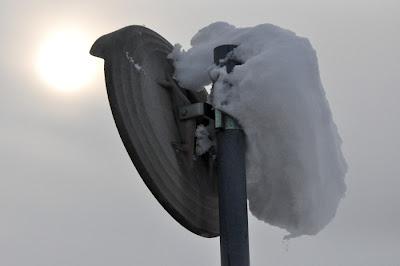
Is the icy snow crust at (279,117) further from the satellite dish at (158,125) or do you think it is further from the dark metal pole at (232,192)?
the satellite dish at (158,125)

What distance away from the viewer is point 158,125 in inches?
109

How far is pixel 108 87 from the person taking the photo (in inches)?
97.5

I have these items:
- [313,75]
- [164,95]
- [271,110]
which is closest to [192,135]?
[164,95]

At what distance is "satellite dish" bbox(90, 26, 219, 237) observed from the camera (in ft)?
8.27

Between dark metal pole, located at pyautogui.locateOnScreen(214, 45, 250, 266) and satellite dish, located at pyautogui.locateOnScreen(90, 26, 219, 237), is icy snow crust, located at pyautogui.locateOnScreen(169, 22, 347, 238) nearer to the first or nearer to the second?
dark metal pole, located at pyautogui.locateOnScreen(214, 45, 250, 266)

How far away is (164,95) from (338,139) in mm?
985

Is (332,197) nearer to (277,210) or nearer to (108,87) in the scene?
(277,210)

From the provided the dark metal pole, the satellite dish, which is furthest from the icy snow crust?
the satellite dish

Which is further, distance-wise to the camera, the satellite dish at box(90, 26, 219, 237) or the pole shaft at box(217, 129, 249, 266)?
the pole shaft at box(217, 129, 249, 266)

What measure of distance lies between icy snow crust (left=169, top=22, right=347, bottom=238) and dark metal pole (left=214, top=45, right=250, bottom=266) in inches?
2.4

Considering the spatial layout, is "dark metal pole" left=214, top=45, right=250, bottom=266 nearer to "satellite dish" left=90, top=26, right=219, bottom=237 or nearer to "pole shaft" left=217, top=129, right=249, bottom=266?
"pole shaft" left=217, top=129, right=249, bottom=266

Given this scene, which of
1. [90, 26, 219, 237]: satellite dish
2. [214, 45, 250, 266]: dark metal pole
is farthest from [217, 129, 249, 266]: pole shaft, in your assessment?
[90, 26, 219, 237]: satellite dish

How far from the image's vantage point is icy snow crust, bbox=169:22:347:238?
2828 mm

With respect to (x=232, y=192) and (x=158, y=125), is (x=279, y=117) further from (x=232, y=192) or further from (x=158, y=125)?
(x=158, y=125)
